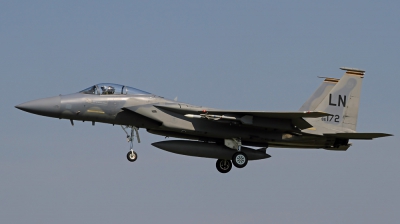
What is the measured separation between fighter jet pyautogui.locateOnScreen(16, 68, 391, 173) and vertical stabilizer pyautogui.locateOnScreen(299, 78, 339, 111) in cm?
47

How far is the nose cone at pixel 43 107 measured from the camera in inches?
813

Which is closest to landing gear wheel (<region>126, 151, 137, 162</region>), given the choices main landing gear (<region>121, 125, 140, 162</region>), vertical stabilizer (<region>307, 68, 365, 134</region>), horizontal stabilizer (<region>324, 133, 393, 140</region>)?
main landing gear (<region>121, 125, 140, 162</region>)

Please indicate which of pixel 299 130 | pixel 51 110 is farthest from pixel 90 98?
pixel 299 130

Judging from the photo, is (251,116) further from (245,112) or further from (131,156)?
(131,156)

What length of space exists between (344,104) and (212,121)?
4.67 m

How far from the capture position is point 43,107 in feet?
67.9

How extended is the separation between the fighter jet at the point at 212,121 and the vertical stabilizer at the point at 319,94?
47cm

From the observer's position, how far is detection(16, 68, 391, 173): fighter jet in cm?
2098

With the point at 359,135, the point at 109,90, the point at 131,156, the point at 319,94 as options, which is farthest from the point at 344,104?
the point at 109,90

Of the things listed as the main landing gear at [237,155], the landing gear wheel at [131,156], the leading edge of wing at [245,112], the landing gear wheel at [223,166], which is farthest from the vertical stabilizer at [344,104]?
the landing gear wheel at [131,156]

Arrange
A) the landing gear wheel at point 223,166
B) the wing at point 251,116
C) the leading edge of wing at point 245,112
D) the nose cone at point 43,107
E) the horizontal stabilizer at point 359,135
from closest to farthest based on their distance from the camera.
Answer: the nose cone at point 43,107
the leading edge of wing at point 245,112
the wing at point 251,116
the horizontal stabilizer at point 359,135
the landing gear wheel at point 223,166

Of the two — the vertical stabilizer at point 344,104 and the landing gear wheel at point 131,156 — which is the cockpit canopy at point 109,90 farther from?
the vertical stabilizer at point 344,104

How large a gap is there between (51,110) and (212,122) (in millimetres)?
4822

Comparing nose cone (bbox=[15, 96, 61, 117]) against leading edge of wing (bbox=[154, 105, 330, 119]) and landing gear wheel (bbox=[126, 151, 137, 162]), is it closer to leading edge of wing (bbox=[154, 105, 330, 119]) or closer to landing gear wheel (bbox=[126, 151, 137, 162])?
landing gear wheel (bbox=[126, 151, 137, 162])
